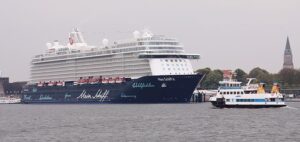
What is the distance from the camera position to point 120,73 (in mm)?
137875

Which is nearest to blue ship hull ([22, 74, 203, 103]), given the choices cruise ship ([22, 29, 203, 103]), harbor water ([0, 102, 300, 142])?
cruise ship ([22, 29, 203, 103])

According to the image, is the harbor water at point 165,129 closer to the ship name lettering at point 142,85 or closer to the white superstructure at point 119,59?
the ship name lettering at point 142,85

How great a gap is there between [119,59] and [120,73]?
3.47 m

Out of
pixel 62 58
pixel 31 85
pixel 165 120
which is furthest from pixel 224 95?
pixel 31 85

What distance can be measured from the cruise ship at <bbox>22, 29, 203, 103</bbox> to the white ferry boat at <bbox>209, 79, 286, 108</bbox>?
25355mm

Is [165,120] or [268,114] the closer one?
[165,120]

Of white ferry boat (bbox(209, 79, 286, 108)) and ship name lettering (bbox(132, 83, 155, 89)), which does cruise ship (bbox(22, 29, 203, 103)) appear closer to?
ship name lettering (bbox(132, 83, 155, 89))

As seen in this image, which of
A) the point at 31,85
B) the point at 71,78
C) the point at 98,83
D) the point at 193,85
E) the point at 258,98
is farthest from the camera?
the point at 31,85

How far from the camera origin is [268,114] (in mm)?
87438

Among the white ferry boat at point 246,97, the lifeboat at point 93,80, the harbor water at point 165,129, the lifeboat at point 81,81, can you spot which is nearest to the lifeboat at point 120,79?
the lifeboat at point 93,80

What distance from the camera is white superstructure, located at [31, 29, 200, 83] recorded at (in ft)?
437

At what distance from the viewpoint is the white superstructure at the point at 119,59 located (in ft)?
437

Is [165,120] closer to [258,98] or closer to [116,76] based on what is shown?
[258,98]

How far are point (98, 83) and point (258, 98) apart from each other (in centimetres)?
4830
